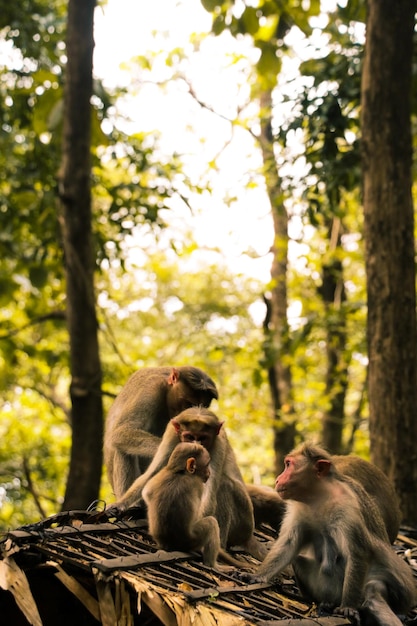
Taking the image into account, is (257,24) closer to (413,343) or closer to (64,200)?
(64,200)

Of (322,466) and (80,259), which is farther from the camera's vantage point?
(80,259)

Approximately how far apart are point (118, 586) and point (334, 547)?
46.5 inches

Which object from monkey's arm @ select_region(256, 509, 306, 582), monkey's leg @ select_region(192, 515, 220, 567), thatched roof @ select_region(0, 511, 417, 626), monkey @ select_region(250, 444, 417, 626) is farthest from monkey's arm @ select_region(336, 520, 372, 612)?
monkey's leg @ select_region(192, 515, 220, 567)

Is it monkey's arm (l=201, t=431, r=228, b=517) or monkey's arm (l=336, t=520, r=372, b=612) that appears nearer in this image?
monkey's arm (l=336, t=520, r=372, b=612)

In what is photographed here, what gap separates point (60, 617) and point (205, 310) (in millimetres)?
13644

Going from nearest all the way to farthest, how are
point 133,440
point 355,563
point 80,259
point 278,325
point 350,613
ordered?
point 350,613 < point 355,563 < point 133,440 < point 80,259 < point 278,325

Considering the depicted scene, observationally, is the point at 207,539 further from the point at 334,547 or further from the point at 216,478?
the point at 334,547

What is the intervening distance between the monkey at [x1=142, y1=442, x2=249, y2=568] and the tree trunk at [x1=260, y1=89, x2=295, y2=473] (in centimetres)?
624

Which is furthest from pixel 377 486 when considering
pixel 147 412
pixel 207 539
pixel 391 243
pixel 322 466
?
pixel 391 243

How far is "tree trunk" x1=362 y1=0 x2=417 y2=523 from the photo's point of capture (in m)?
7.49

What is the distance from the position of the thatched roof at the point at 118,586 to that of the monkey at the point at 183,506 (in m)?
0.08

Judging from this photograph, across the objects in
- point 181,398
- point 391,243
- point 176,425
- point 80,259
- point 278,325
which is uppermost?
point 391,243

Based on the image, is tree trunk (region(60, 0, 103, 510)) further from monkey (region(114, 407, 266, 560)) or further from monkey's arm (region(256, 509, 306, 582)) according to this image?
monkey's arm (region(256, 509, 306, 582))

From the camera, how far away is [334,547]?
444 centimetres
